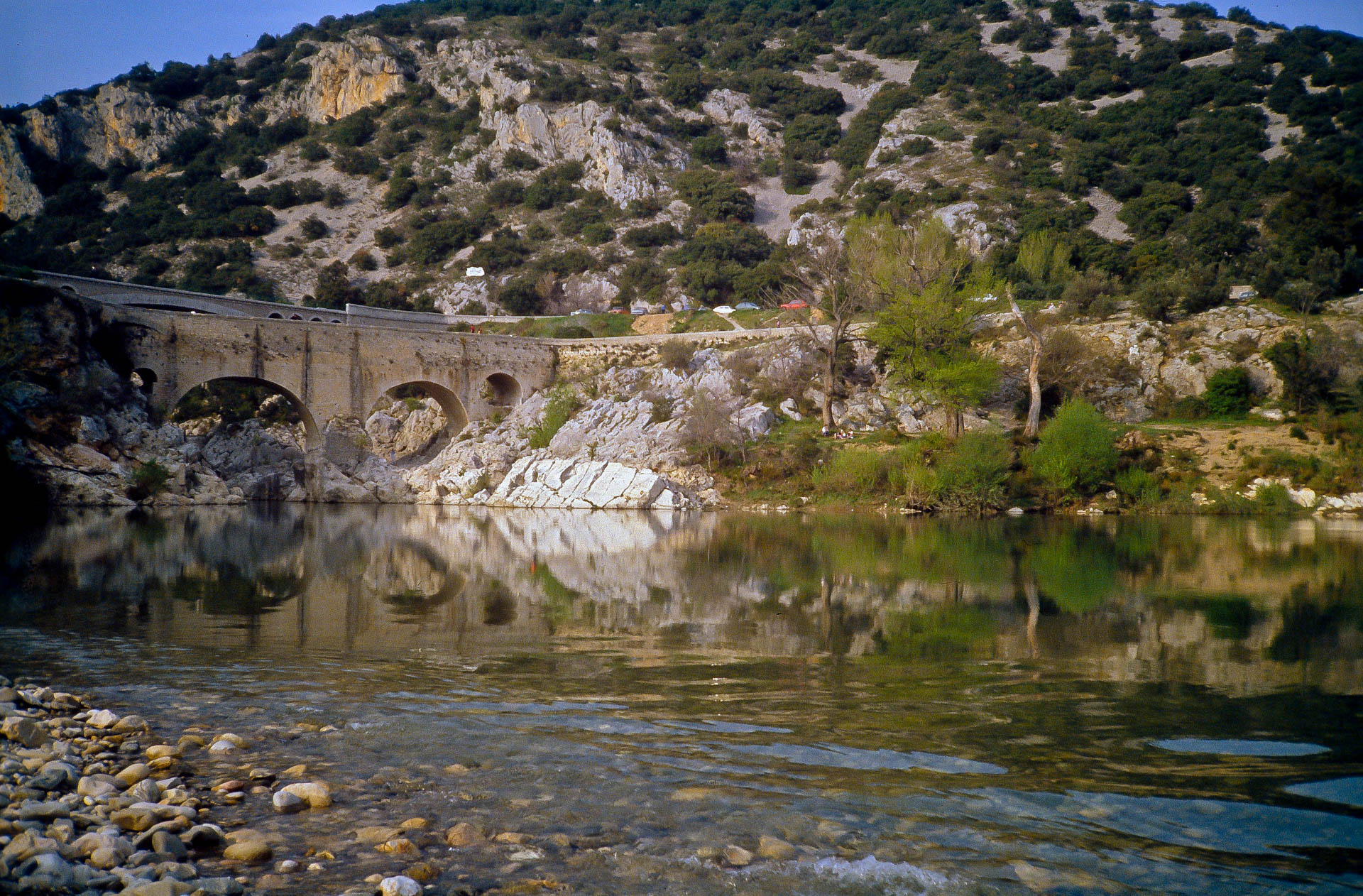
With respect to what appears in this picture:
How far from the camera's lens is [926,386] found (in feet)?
104

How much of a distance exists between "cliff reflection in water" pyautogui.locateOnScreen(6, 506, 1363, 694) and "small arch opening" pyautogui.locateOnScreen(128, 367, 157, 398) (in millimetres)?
15552

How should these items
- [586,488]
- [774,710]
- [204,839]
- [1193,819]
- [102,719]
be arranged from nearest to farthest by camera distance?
1. [204,839]
2. [1193,819]
3. [102,719]
4. [774,710]
5. [586,488]

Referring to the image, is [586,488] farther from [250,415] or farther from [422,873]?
[422,873]

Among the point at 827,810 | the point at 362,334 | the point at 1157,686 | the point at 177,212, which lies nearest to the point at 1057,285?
the point at 362,334

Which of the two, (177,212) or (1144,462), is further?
(177,212)

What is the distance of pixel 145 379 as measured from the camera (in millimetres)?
33969

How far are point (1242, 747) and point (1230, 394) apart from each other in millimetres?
33699

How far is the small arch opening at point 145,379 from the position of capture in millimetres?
33250

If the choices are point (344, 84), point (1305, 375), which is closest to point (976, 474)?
point (1305, 375)

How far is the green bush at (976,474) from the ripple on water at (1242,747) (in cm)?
2268

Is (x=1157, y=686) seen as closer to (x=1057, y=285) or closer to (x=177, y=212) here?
(x=1057, y=285)

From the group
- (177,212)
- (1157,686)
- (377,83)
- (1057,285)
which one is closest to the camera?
(1157,686)

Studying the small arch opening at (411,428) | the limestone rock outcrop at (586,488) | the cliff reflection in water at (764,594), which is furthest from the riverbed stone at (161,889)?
the small arch opening at (411,428)

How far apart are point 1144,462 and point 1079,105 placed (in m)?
56.7
